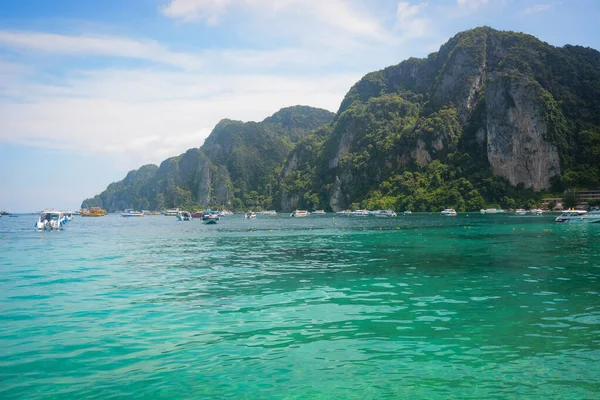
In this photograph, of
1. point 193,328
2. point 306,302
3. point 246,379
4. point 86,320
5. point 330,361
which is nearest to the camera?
point 246,379

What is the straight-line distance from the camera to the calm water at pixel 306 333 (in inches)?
445

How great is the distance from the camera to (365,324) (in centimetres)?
1695

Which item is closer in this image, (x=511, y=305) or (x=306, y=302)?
(x=511, y=305)

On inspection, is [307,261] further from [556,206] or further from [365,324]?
[556,206]

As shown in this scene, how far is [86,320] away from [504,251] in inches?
1498

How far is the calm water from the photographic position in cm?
1130

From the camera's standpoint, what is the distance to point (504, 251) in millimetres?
43500

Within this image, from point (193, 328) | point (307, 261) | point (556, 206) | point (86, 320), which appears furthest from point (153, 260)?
point (556, 206)

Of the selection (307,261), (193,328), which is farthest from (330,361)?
(307,261)

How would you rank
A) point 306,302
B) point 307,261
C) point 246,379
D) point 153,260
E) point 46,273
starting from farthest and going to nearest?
point 153,260 → point 307,261 → point 46,273 → point 306,302 → point 246,379

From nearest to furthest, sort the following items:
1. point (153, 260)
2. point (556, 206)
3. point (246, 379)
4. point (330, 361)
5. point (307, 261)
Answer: point (246, 379) < point (330, 361) < point (307, 261) < point (153, 260) < point (556, 206)

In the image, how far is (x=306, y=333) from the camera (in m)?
15.8

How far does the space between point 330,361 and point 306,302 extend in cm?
856

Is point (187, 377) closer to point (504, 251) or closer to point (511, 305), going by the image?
point (511, 305)
